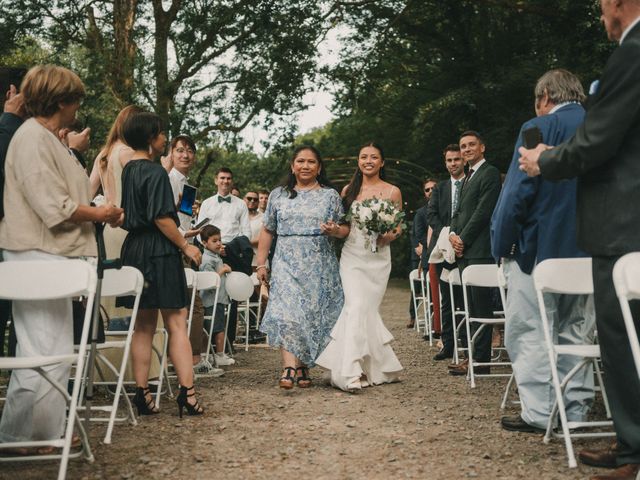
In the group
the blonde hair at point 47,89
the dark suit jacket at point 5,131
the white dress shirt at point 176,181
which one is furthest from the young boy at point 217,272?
the blonde hair at point 47,89

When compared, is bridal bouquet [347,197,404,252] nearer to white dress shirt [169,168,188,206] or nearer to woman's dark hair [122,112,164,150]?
white dress shirt [169,168,188,206]

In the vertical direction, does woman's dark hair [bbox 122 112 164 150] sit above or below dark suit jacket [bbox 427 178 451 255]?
above

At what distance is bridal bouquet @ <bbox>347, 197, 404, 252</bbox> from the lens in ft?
25.4

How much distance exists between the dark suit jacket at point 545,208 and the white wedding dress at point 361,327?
2447mm

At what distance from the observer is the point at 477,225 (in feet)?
28.2

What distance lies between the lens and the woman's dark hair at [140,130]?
6.21 m

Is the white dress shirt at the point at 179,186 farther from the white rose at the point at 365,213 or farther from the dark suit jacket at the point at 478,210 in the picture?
the dark suit jacket at the point at 478,210

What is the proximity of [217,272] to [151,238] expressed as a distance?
3.29 metres

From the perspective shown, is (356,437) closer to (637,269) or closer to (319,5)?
(637,269)

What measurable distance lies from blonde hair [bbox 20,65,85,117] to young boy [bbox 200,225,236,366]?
185 inches

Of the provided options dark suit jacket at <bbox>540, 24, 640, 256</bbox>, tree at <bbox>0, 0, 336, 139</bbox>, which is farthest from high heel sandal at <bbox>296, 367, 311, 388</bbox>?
tree at <bbox>0, 0, 336, 139</bbox>

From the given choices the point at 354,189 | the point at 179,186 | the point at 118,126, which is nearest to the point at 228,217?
the point at 179,186

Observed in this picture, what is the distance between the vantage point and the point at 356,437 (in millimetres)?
5418

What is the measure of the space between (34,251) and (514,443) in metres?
3.11
